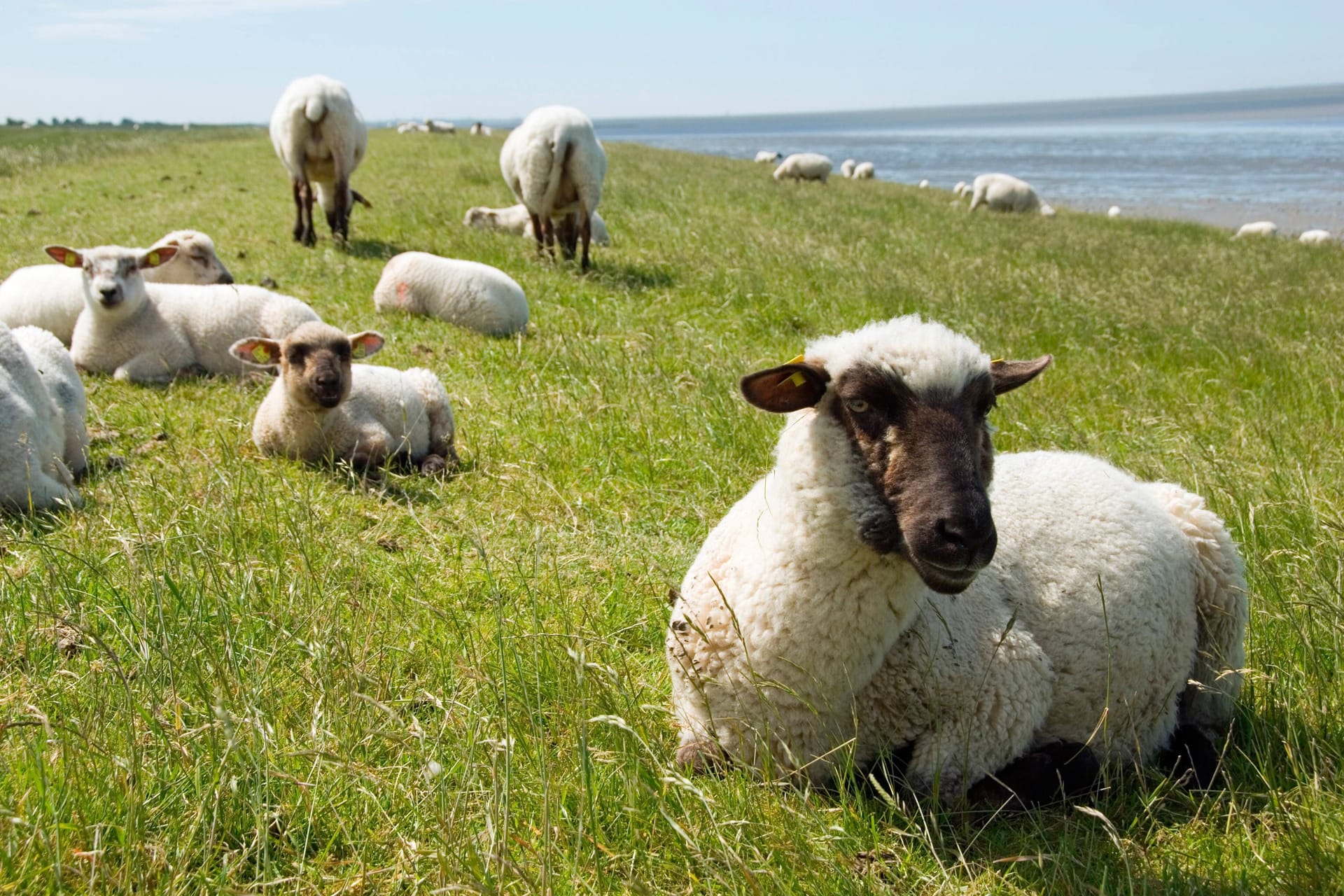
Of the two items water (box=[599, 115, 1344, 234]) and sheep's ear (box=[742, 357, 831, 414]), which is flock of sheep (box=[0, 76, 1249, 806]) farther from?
water (box=[599, 115, 1344, 234])

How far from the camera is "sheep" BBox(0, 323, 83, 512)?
5.12 metres

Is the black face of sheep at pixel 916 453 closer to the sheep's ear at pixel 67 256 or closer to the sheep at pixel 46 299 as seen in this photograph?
the sheep's ear at pixel 67 256

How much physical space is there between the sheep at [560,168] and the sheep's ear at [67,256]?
595 centimetres

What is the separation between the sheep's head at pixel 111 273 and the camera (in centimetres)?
765

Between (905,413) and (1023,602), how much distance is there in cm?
104

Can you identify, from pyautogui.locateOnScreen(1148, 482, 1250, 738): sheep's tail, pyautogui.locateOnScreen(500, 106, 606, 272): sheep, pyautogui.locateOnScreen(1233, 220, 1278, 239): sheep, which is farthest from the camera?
pyautogui.locateOnScreen(1233, 220, 1278, 239): sheep

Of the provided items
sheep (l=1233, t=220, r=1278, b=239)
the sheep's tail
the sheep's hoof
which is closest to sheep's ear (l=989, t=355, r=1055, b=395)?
the sheep's tail

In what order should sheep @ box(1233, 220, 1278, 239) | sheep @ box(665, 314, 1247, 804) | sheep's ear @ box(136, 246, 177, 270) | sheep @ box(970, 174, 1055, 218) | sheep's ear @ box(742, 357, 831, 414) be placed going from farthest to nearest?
sheep @ box(970, 174, 1055, 218)
sheep @ box(1233, 220, 1278, 239)
sheep's ear @ box(136, 246, 177, 270)
sheep's ear @ box(742, 357, 831, 414)
sheep @ box(665, 314, 1247, 804)

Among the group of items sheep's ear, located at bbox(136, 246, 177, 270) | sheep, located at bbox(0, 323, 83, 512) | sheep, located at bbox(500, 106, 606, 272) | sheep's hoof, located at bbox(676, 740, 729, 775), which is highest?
sheep, located at bbox(500, 106, 606, 272)

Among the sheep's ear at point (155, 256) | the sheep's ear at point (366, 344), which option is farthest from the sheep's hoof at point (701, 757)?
the sheep's ear at point (155, 256)

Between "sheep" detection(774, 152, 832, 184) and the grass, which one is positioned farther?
"sheep" detection(774, 152, 832, 184)

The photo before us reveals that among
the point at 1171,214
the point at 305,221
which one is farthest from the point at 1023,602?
the point at 1171,214

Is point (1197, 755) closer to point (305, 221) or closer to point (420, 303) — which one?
point (420, 303)

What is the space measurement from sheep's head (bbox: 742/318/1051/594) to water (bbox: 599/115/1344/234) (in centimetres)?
3087
